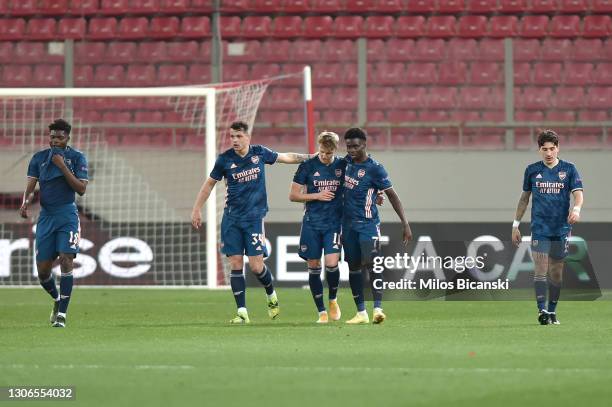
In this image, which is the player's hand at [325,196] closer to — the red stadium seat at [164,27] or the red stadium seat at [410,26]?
the red stadium seat at [410,26]

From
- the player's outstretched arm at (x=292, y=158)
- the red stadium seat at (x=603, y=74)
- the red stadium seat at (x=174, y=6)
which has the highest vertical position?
the red stadium seat at (x=174, y=6)

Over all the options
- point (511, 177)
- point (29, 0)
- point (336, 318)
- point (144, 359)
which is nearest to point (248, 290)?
point (511, 177)

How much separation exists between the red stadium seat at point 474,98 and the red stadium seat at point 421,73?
21.3 inches

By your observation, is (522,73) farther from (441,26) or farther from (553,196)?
(553,196)

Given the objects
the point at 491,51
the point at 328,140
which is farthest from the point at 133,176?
the point at 328,140

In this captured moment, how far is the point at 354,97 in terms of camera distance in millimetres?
19891

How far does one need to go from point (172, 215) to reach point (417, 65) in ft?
16.4

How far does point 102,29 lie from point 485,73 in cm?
672

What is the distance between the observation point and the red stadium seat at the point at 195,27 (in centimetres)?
2073

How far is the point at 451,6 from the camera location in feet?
68.3

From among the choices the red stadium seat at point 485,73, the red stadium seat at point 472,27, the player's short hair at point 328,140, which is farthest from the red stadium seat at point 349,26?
the player's short hair at point 328,140

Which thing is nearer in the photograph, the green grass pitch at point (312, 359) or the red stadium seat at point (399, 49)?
the green grass pitch at point (312, 359)

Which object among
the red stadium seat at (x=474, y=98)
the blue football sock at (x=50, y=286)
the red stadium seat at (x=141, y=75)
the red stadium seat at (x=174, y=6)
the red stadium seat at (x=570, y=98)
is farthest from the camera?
the red stadium seat at (x=174, y=6)

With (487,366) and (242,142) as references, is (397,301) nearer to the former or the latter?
(242,142)
